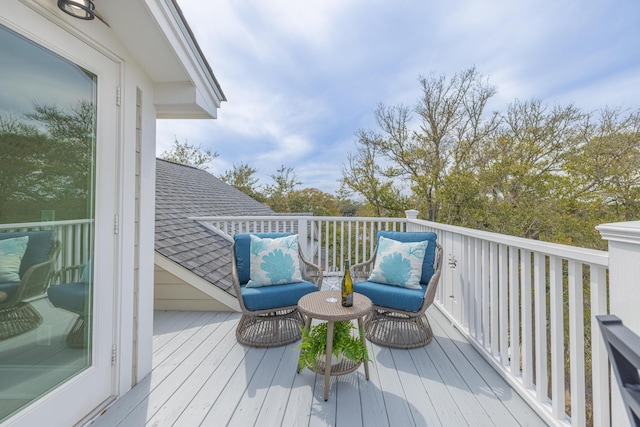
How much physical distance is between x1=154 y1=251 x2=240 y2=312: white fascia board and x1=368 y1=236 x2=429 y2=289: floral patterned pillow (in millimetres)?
1824

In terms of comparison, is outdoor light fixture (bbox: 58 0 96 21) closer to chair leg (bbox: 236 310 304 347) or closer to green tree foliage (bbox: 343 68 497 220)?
chair leg (bbox: 236 310 304 347)

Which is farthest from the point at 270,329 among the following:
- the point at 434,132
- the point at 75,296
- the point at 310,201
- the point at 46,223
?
the point at 310,201

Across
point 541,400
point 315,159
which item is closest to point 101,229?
point 541,400

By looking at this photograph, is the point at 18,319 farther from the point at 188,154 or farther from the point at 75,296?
the point at 188,154

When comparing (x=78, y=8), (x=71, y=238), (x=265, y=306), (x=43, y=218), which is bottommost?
(x=265, y=306)

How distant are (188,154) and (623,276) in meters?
20.9

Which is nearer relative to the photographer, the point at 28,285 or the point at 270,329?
the point at 28,285

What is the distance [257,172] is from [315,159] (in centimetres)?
544

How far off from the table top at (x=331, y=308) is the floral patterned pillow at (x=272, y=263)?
599mm

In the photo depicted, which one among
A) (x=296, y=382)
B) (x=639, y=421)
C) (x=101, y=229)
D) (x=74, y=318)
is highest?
(x=101, y=229)

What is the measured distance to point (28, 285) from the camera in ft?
4.66

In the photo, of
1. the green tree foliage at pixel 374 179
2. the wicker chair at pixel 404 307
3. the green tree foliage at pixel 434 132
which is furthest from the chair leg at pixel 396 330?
the green tree foliage at pixel 374 179

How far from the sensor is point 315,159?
16484mm

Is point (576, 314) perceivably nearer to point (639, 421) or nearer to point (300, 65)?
point (639, 421)
